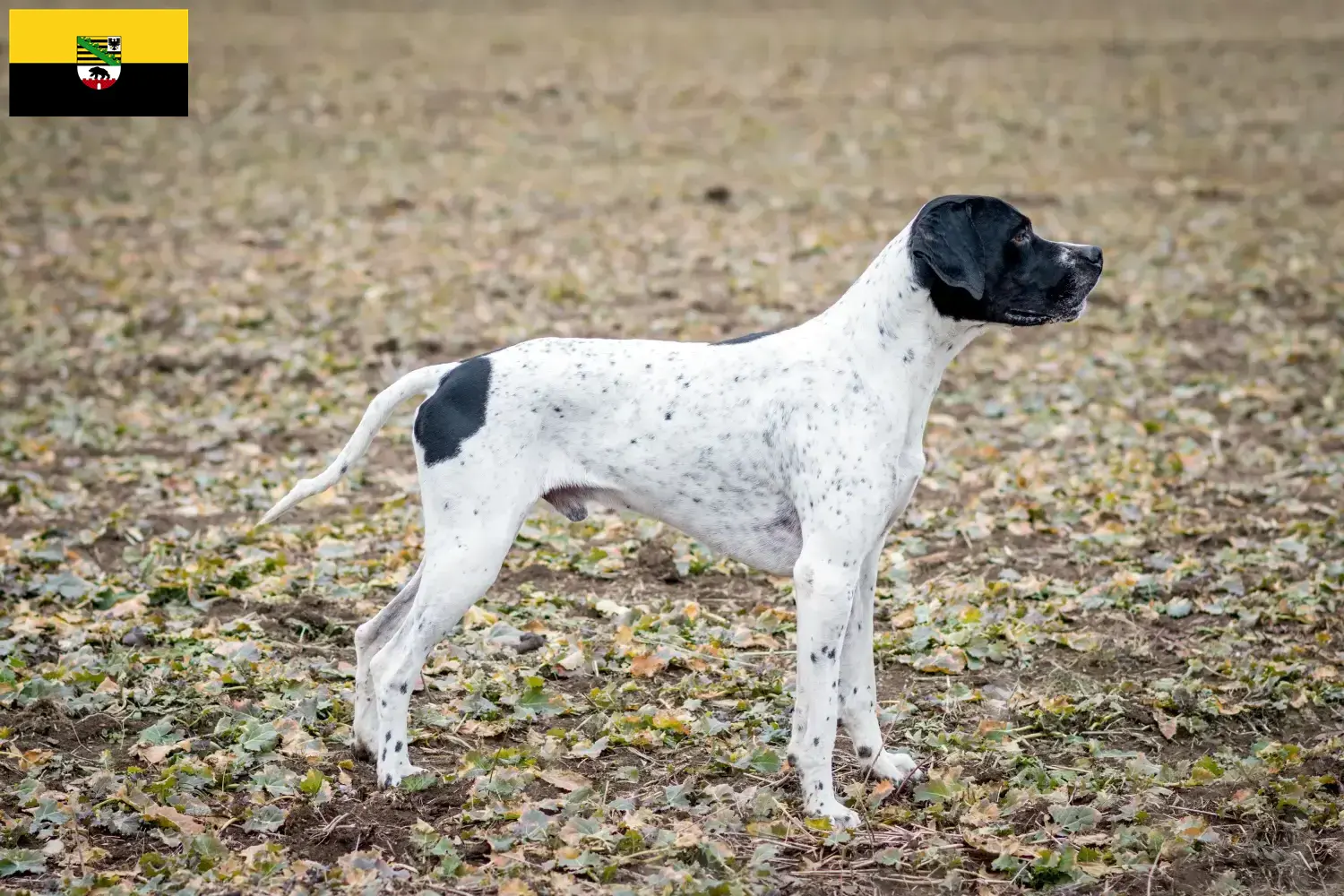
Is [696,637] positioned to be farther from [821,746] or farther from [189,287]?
[189,287]

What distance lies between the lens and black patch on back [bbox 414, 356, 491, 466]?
4.82 m

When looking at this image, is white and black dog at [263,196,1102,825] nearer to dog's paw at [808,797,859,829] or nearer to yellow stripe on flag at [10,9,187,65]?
dog's paw at [808,797,859,829]

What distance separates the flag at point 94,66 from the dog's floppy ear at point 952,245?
15024 millimetres

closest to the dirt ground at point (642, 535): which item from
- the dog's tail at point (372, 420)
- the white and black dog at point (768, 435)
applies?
the white and black dog at point (768, 435)

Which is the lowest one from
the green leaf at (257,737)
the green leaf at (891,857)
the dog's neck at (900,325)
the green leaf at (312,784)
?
the green leaf at (257,737)

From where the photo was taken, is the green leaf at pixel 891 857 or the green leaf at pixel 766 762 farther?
the green leaf at pixel 766 762

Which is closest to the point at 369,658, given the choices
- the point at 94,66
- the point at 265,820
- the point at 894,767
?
the point at 265,820

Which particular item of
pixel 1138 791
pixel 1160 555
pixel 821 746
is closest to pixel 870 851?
pixel 821 746

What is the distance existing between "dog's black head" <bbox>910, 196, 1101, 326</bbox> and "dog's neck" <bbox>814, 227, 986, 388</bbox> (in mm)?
38

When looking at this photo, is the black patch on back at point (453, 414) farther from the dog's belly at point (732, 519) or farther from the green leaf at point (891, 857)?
the green leaf at point (891, 857)

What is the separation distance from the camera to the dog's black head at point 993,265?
4715mm

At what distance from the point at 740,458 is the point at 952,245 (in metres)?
1.00

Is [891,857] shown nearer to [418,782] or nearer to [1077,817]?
[1077,817]

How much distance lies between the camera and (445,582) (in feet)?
15.9
